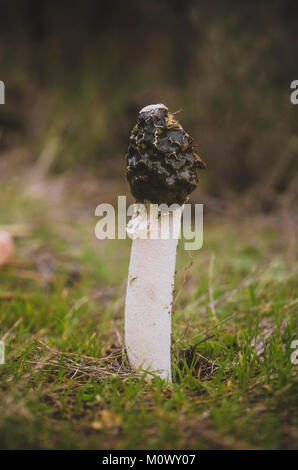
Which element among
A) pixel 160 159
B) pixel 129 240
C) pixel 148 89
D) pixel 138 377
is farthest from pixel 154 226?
pixel 148 89

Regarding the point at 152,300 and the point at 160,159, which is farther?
the point at 152,300

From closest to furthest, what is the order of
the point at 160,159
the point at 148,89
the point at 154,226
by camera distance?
the point at 160,159 < the point at 154,226 < the point at 148,89

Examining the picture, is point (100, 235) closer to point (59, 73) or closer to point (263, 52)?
point (263, 52)

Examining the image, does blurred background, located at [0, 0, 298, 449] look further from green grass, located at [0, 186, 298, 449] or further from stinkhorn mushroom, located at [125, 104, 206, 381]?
stinkhorn mushroom, located at [125, 104, 206, 381]

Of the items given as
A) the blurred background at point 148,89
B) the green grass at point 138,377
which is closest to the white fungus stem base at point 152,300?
the green grass at point 138,377

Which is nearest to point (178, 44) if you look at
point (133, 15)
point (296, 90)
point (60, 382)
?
point (133, 15)

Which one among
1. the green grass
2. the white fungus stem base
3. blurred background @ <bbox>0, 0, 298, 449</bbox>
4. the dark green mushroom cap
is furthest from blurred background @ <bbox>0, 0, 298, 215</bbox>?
the white fungus stem base

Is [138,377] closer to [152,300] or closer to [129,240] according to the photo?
[152,300]
